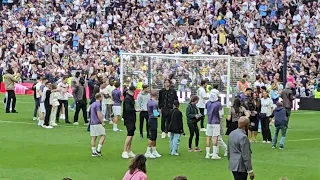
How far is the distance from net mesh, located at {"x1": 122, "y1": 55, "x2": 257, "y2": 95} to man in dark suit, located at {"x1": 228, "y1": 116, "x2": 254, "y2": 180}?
20.4 meters

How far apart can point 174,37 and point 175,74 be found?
10.8m

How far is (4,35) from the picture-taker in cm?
5591

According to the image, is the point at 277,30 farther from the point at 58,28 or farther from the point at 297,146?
the point at 297,146

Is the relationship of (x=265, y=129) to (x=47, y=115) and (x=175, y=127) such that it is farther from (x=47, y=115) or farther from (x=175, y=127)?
(x=47, y=115)

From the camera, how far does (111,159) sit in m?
23.1

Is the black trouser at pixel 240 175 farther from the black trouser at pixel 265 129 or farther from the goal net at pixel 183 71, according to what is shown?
the goal net at pixel 183 71

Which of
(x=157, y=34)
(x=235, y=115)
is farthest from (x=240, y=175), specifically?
(x=157, y=34)

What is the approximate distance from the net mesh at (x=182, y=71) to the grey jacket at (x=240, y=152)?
2037 centimetres

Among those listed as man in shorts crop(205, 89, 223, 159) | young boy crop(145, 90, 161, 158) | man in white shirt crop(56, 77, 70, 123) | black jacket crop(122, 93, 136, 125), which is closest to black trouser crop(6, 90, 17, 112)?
man in white shirt crop(56, 77, 70, 123)

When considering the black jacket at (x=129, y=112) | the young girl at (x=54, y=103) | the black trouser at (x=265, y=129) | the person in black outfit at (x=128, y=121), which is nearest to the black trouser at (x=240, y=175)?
the person in black outfit at (x=128, y=121)

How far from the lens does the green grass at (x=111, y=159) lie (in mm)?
20781

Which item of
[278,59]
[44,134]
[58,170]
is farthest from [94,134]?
[278,59]

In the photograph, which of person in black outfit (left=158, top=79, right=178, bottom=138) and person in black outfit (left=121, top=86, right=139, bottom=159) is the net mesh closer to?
person in black outfit (left=158, top=79, right=178, bottom=138)

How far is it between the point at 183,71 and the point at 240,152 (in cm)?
2220
